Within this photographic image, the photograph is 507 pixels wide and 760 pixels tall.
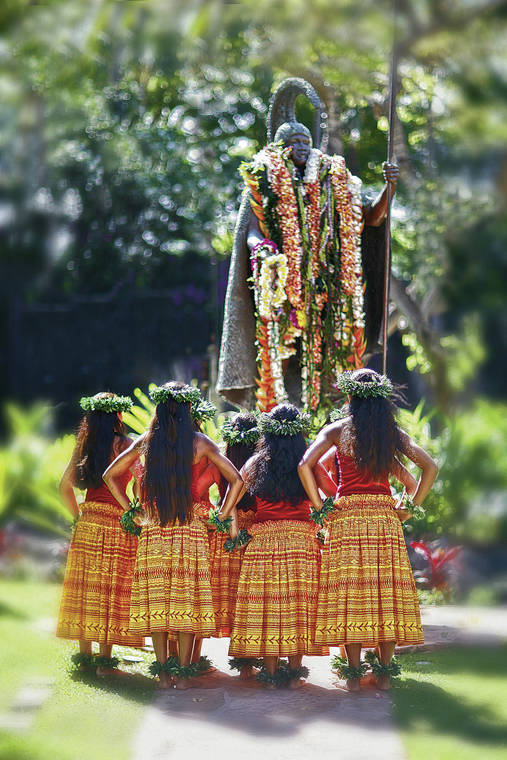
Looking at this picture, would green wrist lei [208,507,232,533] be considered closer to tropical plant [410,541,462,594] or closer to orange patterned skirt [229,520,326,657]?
orange patterned skirt [229,520,326,657]

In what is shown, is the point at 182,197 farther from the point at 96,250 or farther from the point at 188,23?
the point at 188,23

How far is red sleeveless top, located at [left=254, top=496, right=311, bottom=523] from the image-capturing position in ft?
15.1

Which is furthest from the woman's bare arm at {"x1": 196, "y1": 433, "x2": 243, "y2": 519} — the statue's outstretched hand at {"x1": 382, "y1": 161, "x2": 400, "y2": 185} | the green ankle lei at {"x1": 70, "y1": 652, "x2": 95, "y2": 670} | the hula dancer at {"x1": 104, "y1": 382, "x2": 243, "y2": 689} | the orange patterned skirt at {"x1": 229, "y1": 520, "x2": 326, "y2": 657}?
the statue's outstretched hand at {"x1": 382, "y1": 161, "x2": 400, "y2": 185}

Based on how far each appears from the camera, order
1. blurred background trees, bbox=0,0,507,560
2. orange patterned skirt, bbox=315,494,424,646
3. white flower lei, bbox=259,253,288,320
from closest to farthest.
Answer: blurred background trees, bbox=0,0,507,560 → orange patterned skirt, bbox=315,494,424,646 → white flower lei, bbox=259,253,288,320

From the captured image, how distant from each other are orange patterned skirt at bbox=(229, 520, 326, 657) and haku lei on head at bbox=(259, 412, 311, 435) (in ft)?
1.50

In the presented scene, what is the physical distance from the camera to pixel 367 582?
441cm

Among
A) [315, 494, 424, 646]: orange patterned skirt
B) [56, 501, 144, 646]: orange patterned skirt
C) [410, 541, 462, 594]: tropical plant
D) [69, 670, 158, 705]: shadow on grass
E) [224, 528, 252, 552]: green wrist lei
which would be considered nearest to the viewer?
[69, 670, 158, 705]: shadow on grass

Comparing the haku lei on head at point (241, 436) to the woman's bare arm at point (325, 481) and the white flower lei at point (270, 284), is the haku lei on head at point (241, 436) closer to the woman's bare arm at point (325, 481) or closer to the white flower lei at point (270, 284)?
the woman's bare arm at point (325, 481)

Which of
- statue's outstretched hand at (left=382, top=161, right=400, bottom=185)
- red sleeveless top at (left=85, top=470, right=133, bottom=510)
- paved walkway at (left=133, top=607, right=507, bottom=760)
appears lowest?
paved walkway at (left=133, top=607, right=507, bottom=760)

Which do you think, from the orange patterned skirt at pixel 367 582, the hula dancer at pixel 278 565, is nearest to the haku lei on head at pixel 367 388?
the hula dancer at pixel 278 565

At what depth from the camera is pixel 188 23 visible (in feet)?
5.70

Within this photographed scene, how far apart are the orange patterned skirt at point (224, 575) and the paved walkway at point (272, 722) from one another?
284 millimetres

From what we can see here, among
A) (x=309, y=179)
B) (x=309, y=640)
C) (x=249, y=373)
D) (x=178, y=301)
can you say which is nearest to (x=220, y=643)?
(x=309, y=640)

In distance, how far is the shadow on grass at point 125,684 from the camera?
4.26 m
